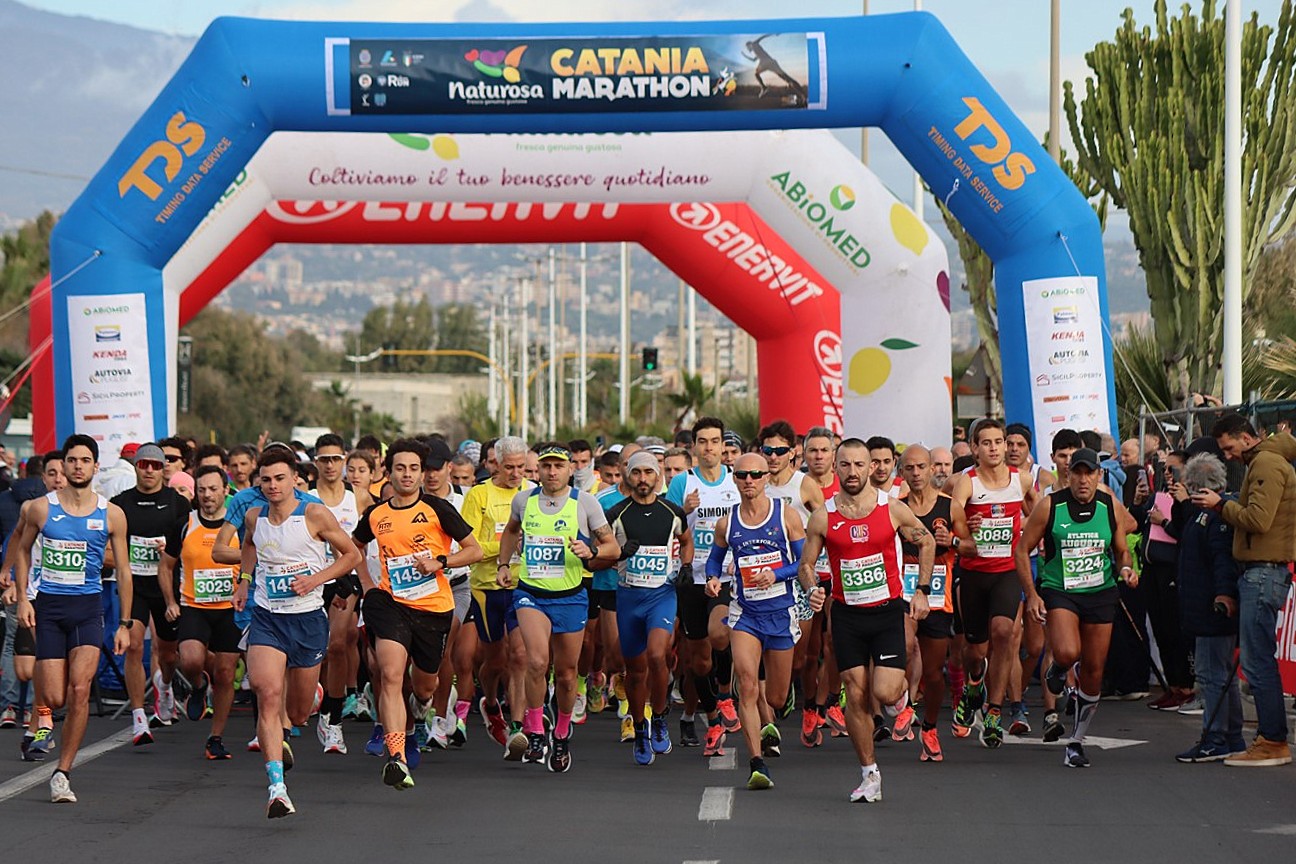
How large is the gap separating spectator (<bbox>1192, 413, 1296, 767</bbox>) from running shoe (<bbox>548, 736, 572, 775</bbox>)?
371 centimetres

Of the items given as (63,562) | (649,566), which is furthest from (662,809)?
(63,562)

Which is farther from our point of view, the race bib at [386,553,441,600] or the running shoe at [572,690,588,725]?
the running shoe at [572,690,588,725]

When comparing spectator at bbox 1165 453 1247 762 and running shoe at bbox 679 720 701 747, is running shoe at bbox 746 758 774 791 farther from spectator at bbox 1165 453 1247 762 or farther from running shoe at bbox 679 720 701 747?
spectator at bbox 1165 453 1247 762

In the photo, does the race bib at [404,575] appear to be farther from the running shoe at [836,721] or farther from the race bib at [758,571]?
the running shoe at [836,721]

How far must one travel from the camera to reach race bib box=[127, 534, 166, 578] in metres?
12.5

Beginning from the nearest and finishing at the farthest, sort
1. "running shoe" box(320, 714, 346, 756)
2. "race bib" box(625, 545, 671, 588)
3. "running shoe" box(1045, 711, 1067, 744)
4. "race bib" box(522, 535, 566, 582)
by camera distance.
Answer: "race bib" box(522, 535, 566, 582) → "race bib" box(625, 545, 671, 588) → "running shoe" box(320, 714, 346, 756) → "running shoe" box(1045, 711, 1067, 744)

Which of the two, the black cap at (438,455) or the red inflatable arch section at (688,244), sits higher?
the red inflatable arch section at (688,244)

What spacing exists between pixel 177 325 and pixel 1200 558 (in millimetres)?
13156

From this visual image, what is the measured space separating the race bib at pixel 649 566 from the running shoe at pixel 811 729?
1.67 metres

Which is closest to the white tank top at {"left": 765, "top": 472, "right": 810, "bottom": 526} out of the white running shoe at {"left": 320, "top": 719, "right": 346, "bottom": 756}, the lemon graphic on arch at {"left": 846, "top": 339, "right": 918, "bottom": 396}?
the white running shoe at {"left": 320, "top": 719, "right": 346, "bottom": 756}

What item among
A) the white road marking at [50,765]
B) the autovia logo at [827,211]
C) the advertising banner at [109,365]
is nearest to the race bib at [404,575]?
the white road marking at [50,765]

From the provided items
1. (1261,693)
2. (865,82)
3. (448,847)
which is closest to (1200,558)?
(1261,693)

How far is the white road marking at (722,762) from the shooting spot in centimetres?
1093

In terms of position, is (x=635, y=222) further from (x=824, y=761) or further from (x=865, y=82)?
(x=824, y=761)
